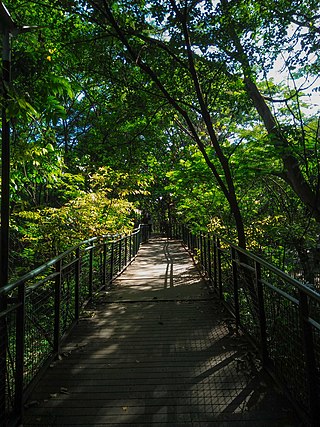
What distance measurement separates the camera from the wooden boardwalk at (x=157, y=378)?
2.13 m

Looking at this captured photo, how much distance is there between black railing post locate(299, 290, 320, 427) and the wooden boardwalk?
24cm

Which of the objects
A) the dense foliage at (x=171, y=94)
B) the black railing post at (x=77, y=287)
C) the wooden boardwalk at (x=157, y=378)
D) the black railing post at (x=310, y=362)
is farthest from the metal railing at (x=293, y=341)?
the black railing post at (x=77, y=287)

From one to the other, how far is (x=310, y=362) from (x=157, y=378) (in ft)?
4.44

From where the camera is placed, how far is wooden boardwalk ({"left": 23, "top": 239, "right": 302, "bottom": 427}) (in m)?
2.13

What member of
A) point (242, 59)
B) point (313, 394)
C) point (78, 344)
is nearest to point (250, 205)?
point (242, 59)

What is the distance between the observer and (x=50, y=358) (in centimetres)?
297

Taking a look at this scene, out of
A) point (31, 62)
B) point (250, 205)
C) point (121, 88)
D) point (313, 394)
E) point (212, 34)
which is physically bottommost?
point (313, 394)

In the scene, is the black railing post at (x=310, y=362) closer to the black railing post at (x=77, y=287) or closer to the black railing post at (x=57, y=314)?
the black railing post at (x=57, y=314)

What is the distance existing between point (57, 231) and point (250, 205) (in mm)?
4926

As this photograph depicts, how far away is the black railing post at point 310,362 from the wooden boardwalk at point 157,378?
0.80ft

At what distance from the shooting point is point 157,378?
2.69 meters

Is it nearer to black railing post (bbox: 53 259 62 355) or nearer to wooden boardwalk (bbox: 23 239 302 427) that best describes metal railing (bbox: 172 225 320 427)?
wooden boardwalk (bbox: 23 239 302 427)

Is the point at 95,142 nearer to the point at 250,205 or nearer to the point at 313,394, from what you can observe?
the point at 250,205

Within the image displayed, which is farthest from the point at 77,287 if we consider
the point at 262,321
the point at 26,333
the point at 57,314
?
the point at 262,321
